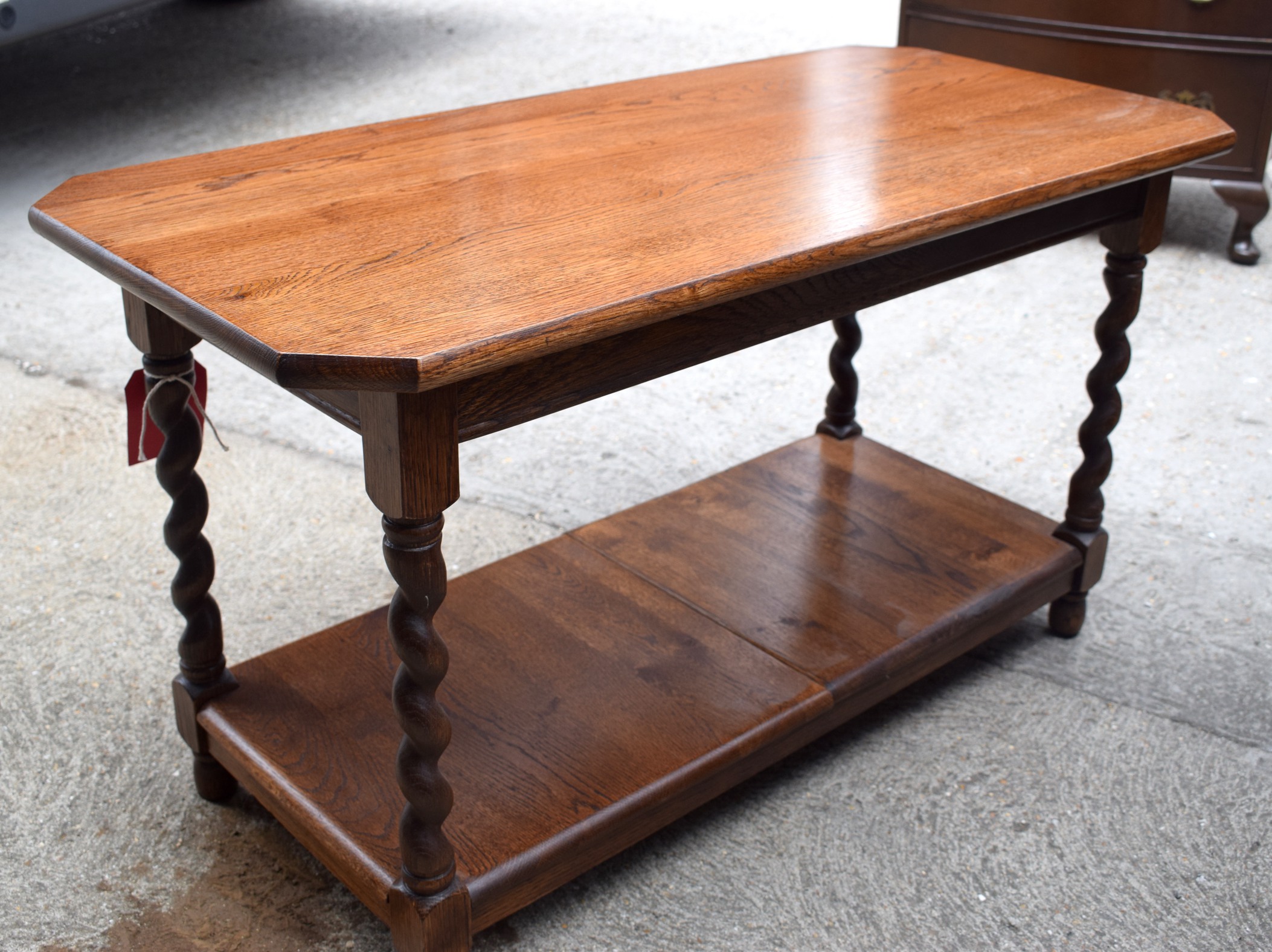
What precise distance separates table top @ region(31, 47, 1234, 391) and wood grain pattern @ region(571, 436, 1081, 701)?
624 mm

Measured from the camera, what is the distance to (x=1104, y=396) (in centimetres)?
190

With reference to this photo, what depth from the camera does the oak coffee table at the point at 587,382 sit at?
3.81 ft

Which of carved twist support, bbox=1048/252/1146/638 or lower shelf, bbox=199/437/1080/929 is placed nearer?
lower shelf, bbox=199/437/1080/929

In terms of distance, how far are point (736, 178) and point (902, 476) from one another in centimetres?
89

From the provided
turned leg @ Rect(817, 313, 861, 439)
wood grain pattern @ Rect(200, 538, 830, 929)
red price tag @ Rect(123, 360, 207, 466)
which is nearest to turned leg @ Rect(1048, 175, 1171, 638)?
turned leg @ Rect(817, 313, 861, 439)

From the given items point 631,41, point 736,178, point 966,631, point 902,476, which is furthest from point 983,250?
point 631,41

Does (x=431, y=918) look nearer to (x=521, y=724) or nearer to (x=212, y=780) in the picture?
(x=521, y=724)

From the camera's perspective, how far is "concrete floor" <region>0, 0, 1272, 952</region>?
1532 millimetres

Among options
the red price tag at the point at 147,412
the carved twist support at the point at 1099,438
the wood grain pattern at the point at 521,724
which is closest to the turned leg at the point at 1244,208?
the carved twist support at the point at 1099,438

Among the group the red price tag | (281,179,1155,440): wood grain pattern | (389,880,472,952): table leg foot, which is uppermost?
(281,179,1155,440): wood grain pattern

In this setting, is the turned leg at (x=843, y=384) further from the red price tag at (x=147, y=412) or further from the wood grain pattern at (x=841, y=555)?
the red price tag at (x=147, y=412)

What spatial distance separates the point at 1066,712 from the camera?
1891 mm

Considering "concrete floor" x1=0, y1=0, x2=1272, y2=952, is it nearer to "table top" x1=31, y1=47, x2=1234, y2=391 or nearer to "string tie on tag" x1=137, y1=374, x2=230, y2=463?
"string tie on tag" x1=137, y1=374, x2=230, y2=463

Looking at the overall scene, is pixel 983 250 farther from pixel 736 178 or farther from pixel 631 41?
pixel 631 41
